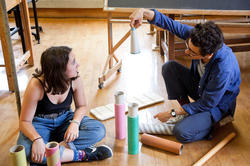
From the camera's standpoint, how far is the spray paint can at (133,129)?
1.83 meters

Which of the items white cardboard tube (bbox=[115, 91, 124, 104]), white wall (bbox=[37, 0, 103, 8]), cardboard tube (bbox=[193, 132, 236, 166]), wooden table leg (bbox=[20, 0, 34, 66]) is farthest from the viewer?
white wall (bbox=[37, 0, 103, 8])

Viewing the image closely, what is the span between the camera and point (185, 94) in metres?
2.33

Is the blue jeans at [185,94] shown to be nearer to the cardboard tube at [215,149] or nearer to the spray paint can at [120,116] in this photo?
the cardboard tube at [215,149]

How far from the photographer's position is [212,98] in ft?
6.40

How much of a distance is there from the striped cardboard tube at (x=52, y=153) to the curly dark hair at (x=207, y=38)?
0.92 metres

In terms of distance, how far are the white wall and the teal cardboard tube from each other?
346 centimetres

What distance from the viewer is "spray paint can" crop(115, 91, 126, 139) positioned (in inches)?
78.6

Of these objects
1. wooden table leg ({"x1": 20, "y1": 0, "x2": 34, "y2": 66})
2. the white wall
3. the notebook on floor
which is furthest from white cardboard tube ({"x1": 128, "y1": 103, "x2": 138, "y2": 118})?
the white wall

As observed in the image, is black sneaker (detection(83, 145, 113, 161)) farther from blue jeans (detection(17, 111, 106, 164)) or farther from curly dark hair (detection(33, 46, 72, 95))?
curly dark hair (detection(33, 46, 72, 95))

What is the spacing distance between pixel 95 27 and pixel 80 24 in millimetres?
306

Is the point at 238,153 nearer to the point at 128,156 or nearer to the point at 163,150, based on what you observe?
the point at 163,150

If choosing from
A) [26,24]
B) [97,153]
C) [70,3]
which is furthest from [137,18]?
[70,3]

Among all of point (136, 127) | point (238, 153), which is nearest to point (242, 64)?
point (238, 153)

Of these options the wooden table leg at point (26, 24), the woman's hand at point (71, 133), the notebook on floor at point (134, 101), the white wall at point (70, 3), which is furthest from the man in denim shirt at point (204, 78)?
the white wall at point (70, 3)
